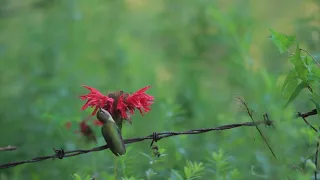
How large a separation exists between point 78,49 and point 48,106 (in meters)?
0.76

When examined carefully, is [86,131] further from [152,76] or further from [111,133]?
[152,76]

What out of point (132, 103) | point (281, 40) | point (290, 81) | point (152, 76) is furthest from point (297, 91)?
point (152, 76)

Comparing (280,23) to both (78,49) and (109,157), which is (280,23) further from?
(109,157)

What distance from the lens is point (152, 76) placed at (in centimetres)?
379

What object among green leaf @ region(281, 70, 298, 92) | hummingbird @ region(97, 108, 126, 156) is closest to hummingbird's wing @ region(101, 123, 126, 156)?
hummingbird @ region(97, 108, 126, 156)

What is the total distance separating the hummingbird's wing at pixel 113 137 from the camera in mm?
1708

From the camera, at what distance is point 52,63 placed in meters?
3.77

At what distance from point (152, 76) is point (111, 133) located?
2.09m

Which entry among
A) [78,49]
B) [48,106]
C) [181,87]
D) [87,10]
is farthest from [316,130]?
[87,10]

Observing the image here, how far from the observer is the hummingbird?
171cm

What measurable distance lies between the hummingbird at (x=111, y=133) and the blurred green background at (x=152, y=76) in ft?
1.55

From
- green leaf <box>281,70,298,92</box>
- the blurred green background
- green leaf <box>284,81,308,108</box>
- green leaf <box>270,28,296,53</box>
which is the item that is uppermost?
the blurred green background

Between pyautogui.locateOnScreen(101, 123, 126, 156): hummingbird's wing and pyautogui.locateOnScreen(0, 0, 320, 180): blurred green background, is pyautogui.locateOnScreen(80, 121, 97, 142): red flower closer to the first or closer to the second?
pyautogui.locateOnScreen(0, 0, 320, 180): blurred green background

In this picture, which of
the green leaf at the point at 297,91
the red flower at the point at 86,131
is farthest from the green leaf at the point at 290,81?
the red flower at the point at 86,131
